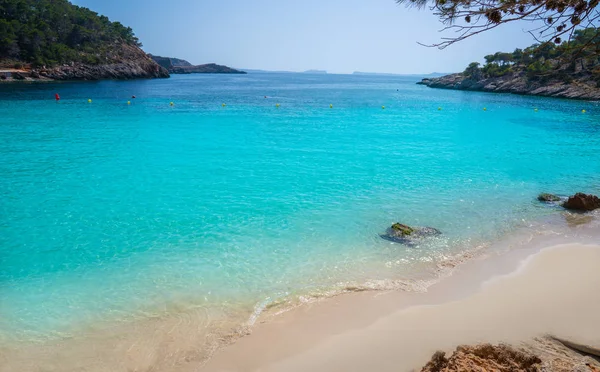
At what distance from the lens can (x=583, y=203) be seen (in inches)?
450

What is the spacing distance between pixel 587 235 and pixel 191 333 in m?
10.3

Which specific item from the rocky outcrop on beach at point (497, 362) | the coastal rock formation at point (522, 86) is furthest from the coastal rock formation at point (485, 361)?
the coastal rock formation at point (522, 86)

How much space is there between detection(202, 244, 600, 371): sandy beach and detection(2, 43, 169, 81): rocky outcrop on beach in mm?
75697

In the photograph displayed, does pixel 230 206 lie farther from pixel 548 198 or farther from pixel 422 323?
pixel 548 198

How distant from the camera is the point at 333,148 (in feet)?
69.9

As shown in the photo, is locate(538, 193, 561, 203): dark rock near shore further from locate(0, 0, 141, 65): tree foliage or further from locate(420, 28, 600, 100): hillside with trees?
locate(0, 0, 141, 65): tree foliage

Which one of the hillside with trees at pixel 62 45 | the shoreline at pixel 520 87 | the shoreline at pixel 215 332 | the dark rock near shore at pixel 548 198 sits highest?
the hillside with trees at pixel 62 45

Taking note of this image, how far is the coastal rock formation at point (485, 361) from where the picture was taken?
400 cm

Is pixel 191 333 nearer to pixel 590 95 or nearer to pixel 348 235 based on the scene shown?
pixel 348 235

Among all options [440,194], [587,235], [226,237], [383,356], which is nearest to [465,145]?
[440,194]

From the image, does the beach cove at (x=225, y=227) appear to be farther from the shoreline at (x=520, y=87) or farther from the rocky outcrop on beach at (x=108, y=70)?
the rocky outcrop on beach at (x=108, y=70)

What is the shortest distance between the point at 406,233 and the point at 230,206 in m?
5.74

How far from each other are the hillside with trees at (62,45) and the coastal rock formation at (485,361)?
269 ft

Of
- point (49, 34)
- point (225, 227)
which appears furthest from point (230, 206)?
point (49, 34)
